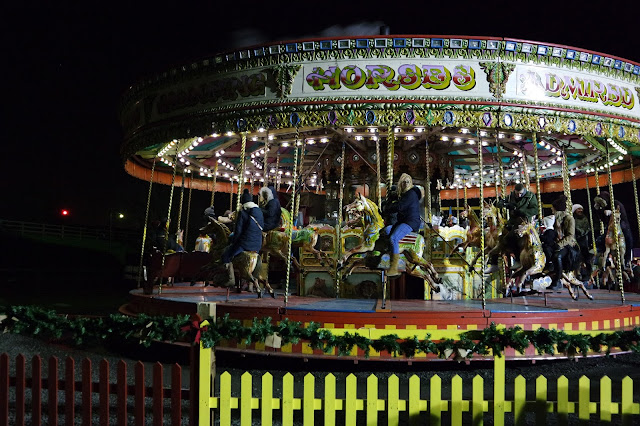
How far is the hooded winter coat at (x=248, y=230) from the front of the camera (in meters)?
11.1

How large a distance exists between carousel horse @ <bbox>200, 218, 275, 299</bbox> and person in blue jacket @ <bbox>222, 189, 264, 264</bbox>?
11cm

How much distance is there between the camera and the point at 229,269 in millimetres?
11578

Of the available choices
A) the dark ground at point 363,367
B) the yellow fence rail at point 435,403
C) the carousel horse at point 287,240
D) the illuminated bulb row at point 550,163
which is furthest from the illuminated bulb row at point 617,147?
the yellow fence rail at point 435,403

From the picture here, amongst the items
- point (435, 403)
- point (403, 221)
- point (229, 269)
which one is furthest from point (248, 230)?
point (435, 403)

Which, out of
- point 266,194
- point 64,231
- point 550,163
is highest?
point 550,163

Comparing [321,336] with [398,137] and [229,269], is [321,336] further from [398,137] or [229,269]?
[398,137]

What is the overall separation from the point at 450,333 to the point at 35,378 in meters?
3.92

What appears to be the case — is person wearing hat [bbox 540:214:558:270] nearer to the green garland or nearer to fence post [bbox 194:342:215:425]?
the green garland

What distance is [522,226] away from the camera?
11430mm

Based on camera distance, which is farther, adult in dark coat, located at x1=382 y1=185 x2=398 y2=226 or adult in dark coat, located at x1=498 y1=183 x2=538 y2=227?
adult in dark coat, located at x1=498 y1=183 x2=538 y2=227

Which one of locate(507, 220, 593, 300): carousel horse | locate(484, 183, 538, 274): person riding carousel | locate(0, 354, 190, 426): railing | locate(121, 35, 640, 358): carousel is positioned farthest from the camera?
locate(484, 183, 538, 274): person riding carousel

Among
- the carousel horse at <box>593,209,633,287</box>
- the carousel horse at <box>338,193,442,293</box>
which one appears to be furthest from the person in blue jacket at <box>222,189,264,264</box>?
the carousel horse at <box>593,209,633,287</box>

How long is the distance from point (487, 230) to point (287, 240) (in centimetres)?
437

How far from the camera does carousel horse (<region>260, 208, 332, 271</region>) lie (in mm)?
13172
